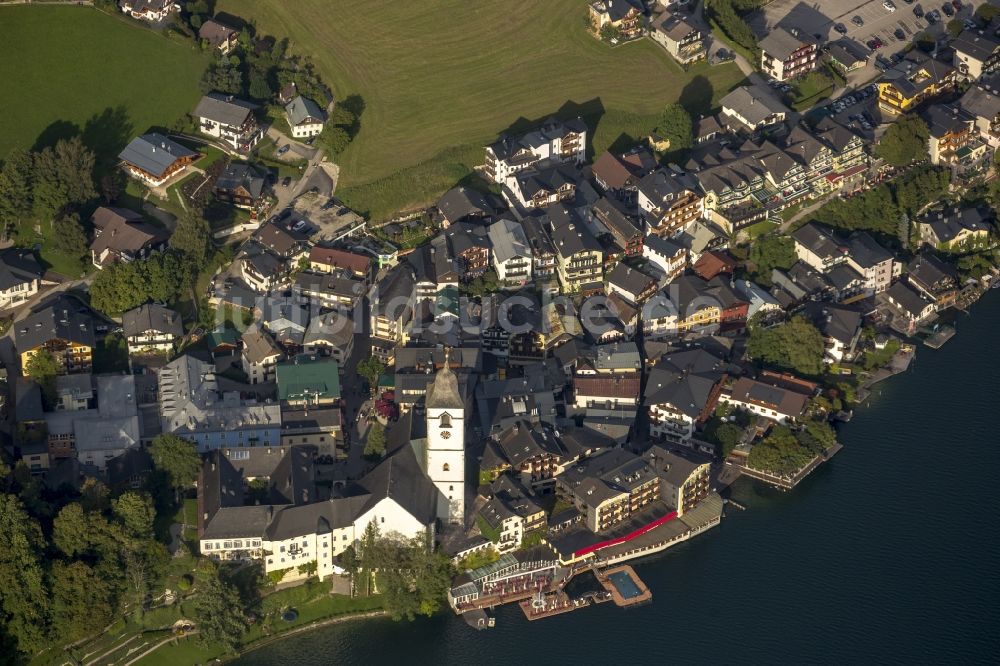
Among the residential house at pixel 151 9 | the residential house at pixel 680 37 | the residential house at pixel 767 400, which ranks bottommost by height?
the residential house at pixel 767 400

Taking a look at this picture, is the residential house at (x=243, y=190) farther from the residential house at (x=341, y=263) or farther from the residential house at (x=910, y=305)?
the residential house at (x=910, y=305)

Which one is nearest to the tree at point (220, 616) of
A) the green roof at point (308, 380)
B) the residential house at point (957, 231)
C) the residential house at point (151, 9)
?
the green roof at point (308, 380)

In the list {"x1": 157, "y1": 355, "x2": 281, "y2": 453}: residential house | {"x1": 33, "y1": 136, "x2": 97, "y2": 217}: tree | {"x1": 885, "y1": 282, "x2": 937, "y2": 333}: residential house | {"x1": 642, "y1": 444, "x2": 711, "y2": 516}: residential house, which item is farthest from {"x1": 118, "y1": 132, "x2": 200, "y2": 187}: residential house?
{"x1": 885, "y1": 282, "x2": 937, "y2": 333}: residential house

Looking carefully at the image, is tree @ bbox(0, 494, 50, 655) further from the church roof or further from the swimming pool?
the swimming pool

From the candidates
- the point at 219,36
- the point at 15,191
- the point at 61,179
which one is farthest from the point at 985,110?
the point at 15,191

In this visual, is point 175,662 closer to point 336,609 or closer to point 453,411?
point 336,609

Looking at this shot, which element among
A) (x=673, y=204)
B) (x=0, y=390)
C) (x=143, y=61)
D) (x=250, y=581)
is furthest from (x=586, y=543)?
(x=143, y=61)
